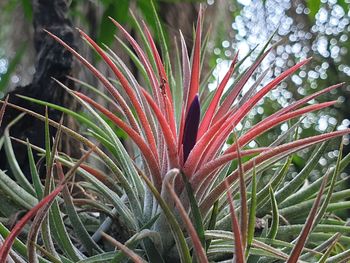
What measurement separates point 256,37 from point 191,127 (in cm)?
238

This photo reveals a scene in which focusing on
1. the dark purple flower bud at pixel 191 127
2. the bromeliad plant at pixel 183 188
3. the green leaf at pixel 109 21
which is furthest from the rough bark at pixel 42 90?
the dark purple flower bud at pixel 191 127

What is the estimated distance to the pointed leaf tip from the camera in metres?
0.37

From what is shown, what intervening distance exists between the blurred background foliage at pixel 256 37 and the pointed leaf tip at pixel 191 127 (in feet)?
0.50

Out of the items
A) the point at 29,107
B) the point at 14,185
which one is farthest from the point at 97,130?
the point at 29,107

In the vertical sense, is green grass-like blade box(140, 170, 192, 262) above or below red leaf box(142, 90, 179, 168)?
below

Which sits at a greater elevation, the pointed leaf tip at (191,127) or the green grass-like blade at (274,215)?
the pointed leaf tip at (191,127)

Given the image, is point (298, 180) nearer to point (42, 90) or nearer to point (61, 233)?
point (61, 233)

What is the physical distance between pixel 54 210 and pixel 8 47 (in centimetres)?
117

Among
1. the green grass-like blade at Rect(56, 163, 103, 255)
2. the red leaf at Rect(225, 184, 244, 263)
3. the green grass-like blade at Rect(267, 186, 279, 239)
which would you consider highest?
the red leaf at Rect(225, 184, 244, 263)

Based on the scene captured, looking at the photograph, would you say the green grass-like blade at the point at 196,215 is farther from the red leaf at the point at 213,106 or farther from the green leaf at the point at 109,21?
the green leaf at the point at 109,21

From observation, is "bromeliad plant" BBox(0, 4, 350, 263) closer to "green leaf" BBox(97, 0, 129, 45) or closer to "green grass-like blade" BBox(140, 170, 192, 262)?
"green grass-like blade" BBox(140, 170, 192, 262)

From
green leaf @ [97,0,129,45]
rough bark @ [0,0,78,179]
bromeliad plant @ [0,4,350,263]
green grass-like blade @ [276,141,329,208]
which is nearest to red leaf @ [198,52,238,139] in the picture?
bromeliad plant @ [0,4,350,263]

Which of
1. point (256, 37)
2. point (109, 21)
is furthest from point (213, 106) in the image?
point (256, 37)

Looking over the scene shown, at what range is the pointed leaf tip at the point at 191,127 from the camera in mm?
365
